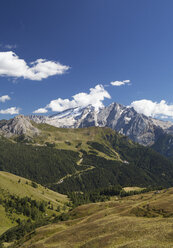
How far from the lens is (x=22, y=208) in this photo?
186625 millimetres

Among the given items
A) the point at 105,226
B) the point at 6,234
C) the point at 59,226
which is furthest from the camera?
the point at 6,234

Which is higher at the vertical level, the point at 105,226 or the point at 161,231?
the point at 161,231

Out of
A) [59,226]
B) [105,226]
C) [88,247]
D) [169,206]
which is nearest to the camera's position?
[88,247]

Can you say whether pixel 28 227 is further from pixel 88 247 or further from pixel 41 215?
pixel 88 247

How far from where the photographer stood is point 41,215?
192 m

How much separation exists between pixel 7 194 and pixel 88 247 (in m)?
168

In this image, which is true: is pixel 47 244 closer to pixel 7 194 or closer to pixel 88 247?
pixel 88 247

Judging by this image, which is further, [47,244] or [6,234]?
[6,234]

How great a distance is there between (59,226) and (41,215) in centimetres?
10182

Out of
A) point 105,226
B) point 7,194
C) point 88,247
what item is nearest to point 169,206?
point 105,226

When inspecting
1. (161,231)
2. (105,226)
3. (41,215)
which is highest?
(161,231)

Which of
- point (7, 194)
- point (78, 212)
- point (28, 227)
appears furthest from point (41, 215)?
point (78, 212)

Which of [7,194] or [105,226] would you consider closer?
[105,226]

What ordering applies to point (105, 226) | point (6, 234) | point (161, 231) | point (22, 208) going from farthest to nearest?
point (22, 208) < point (6, 234) < point (105, 226) < point (161, 231)
